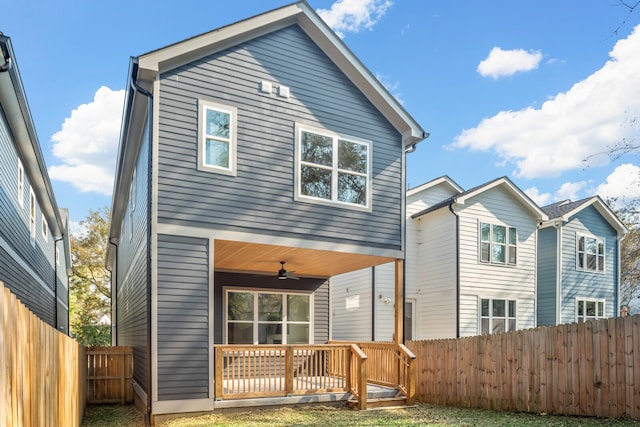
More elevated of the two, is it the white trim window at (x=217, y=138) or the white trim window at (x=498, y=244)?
the white trim window at (x=217, y=138)

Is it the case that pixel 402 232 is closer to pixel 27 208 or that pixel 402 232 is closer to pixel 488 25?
pixel 488 25

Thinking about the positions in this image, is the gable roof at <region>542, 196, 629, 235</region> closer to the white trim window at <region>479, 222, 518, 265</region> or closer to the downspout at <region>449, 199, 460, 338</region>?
the white trim window at <region>479, 222, 518, 265</region>

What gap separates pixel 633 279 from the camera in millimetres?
28125

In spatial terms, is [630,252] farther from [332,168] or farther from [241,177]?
[241,177]

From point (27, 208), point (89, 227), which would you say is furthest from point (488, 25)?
point (89, 227)

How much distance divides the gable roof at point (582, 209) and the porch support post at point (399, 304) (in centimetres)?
1025

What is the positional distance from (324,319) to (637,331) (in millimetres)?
7866

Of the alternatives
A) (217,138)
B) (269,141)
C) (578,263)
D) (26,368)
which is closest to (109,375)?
(217,138)

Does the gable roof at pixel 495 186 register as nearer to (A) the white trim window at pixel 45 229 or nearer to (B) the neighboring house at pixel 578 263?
(B) the neighboring house at pixel 578 263

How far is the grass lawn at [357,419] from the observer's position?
26.1 ft

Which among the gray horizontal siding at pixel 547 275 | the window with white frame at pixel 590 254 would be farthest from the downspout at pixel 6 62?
the window with white frame at pixel 590 254

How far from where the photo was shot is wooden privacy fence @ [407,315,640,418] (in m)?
7.62

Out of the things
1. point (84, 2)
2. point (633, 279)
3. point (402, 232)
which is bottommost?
point (633, 279)

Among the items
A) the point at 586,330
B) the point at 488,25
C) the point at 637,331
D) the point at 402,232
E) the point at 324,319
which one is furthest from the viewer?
the point at 488,25
